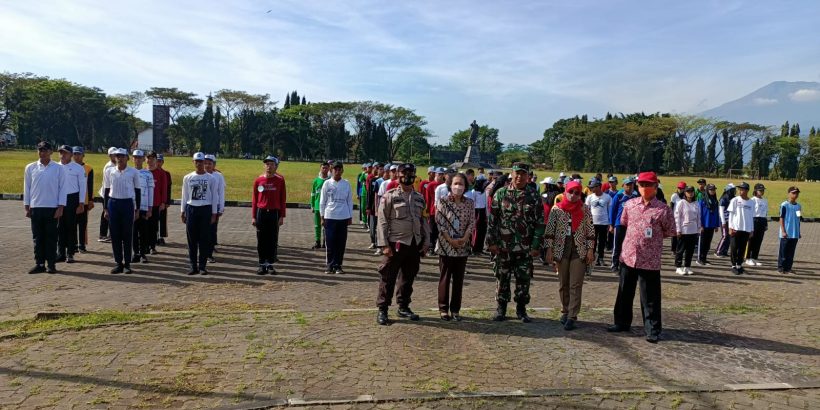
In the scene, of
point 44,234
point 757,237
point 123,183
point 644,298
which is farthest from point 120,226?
point 757,237

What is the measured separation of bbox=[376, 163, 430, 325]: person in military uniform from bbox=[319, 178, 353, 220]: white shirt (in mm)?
2778

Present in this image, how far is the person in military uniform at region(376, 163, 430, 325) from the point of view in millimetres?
6039

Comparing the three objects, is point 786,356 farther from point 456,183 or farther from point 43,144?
point 43,144

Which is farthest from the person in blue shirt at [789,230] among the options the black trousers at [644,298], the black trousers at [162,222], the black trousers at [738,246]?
the black trousers at [162,222]

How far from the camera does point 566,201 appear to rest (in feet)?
20.5

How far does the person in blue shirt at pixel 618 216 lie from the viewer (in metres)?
10.3

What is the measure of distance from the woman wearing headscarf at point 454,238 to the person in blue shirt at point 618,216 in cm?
532

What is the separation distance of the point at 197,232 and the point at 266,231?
43.9 inches

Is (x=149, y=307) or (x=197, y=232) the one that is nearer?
(x=149, y=307)

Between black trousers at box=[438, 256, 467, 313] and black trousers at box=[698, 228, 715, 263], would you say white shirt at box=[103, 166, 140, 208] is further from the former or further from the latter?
black trousers at box=[698, 228, 715, 263]

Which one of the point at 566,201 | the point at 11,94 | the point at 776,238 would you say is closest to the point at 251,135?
the point at 11,94

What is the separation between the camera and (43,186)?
8219mm

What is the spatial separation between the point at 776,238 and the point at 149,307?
60.8ft

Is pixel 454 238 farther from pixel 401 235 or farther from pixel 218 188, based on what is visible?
pixel 218 188
